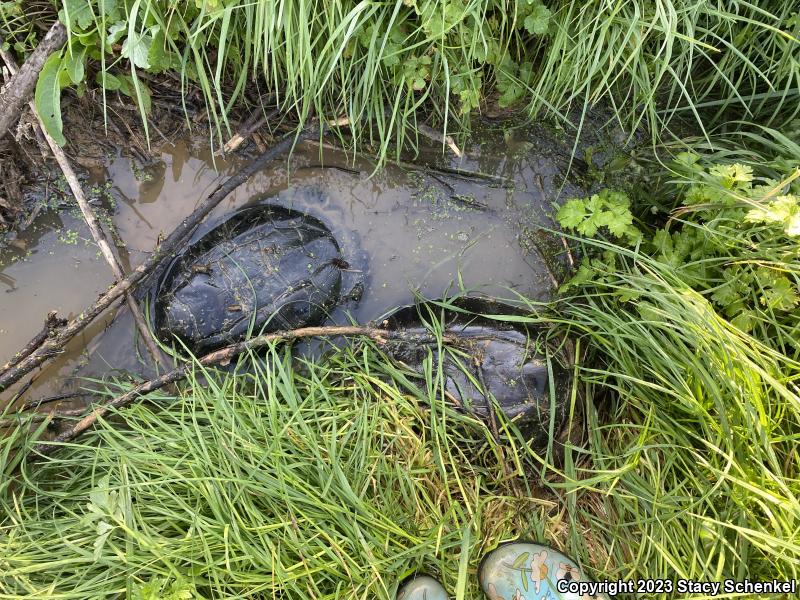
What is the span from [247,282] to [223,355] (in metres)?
0.35

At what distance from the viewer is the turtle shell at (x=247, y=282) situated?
223 centimetres

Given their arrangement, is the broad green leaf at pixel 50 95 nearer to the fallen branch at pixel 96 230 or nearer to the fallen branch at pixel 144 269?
the fallen branch at pixel 96 230

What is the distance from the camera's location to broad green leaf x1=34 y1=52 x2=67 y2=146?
6.50ft

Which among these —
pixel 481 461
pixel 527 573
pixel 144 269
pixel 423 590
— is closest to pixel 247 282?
pixel 144 269

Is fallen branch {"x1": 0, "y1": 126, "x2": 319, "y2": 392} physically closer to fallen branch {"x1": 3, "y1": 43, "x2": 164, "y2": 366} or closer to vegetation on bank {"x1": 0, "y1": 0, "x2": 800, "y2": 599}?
fallen branch {"x1": 3, "y1": 43, "x2": 164, "y2": 366}

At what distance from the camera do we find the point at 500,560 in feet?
6.46

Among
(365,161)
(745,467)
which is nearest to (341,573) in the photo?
(745,467)

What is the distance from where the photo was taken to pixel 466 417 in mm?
2170

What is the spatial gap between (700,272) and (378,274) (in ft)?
4.72

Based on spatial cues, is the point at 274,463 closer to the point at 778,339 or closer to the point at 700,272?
the point at 700,272

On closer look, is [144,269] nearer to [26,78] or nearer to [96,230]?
[96,230]

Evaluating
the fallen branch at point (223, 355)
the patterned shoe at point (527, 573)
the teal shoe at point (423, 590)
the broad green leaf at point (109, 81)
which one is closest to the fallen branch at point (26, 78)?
the broad green leaf at point (109, 81)

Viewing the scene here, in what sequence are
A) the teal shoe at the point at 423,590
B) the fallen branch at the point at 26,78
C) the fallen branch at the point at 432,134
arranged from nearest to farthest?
the teal shoe at the point at 423,590, the fallen branch at the point at 26,78, the fallen branch at the point at 432,134

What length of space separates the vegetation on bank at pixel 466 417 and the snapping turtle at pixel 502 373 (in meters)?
0.07
